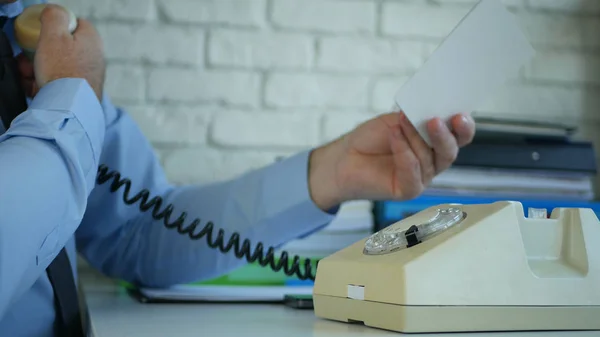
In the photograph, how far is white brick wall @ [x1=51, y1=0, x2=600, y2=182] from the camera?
159cm

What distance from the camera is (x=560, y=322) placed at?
0.78m

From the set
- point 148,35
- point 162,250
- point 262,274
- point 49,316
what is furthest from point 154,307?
point 148,35

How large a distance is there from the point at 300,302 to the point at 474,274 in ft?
1.12

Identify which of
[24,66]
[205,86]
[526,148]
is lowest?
[526,148]

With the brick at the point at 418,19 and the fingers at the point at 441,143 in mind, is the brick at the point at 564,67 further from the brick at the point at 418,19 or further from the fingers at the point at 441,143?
the fingers at the point at 441,143

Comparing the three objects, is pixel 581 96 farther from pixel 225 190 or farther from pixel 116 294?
pixel 116 294

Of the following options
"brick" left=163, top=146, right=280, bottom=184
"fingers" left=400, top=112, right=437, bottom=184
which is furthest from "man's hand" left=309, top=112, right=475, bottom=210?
"brick" left=163, top=146, right=280, bottom=184

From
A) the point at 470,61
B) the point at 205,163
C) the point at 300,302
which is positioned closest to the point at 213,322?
the point at 300,302

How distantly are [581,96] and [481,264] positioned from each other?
1145mm

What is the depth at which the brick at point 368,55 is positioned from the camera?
1668mm

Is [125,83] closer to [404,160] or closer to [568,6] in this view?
[404,160]

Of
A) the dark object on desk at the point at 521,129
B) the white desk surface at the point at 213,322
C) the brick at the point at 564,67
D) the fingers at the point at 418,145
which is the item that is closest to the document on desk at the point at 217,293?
the white desk surface at the point at 213,322

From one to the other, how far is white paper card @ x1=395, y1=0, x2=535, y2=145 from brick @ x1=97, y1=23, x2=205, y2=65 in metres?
0.77

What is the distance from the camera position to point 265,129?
1636 millimetres
